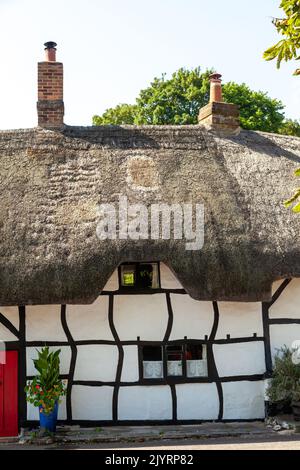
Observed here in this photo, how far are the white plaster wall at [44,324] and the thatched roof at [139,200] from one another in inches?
26.0

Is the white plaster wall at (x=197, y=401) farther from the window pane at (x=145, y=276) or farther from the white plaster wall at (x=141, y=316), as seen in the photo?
the window pane at (x=145, y=276)

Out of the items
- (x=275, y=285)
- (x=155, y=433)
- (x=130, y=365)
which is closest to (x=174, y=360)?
(x=130, y=365)

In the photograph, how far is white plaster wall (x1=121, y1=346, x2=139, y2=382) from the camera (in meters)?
10.5

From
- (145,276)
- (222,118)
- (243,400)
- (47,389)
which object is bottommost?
(243,400)

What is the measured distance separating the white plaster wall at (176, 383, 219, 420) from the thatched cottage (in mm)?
16

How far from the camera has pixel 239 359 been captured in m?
10.7

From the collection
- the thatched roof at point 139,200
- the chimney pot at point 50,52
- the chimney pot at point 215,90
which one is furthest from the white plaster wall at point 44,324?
the chimney pot at point 215,90

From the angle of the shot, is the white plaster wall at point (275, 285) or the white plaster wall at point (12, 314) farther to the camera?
the white plaster wall at point (275, 285)

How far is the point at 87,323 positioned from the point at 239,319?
2419mm

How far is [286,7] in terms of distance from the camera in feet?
17.5

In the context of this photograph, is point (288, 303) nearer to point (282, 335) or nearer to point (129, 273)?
point (282, 335)

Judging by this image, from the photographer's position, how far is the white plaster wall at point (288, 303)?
10.9m

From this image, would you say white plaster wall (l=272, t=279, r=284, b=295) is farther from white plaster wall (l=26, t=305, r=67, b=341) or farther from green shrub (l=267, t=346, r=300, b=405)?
white plaster wall (l=26, t=305, r=67, b=341)

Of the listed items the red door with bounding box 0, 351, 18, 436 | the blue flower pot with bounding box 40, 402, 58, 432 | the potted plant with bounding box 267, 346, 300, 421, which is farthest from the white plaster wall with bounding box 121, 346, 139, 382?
the potted plant with bounding box 267, 346, 300, 421
